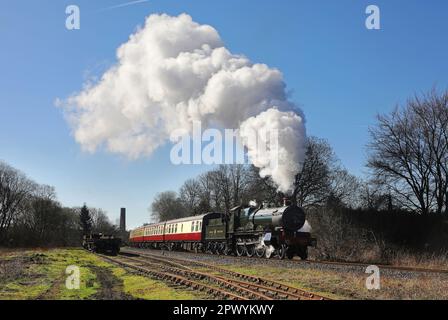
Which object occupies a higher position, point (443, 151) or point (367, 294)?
point (443, 151)

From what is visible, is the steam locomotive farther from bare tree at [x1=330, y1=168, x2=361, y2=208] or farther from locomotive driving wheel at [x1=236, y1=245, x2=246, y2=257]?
bare tree at [x1=330, y1=168, x2=361, y2=208]

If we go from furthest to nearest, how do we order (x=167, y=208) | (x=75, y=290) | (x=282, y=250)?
1. (x=167, y=208)
2. (x=282, y=250)
3. (x=75, y=290)

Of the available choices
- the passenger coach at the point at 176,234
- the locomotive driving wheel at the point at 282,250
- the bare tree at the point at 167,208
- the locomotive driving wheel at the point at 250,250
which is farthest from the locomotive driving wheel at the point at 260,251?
the bare tree at the point at 167,208

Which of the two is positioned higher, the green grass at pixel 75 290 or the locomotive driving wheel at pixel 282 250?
the locomotive driving wheel at pixel 282 250

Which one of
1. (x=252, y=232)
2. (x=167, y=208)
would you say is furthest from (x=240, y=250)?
(x=167, y=208)

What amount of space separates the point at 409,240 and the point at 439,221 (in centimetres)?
293

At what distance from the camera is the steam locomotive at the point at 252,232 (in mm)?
22484

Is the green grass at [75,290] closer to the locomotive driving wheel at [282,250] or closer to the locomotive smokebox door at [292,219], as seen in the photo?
the locomotive smokebox door at [292,219]

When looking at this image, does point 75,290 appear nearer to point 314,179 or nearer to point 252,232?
point 252,232

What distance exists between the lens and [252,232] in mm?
24594

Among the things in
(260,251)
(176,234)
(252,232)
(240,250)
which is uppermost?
(252,232)
